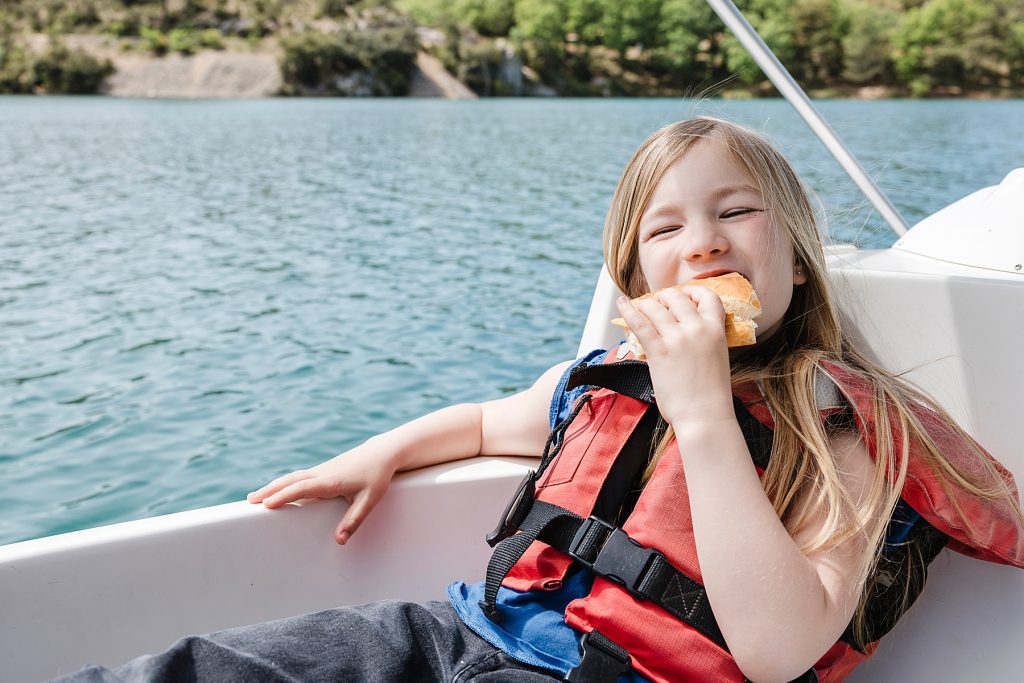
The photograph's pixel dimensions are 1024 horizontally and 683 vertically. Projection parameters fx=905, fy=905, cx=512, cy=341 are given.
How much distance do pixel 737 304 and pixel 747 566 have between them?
259 millimetres

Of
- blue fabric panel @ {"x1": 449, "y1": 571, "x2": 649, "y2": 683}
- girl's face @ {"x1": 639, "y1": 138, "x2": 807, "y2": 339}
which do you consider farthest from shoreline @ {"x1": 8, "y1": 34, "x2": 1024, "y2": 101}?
blue fabric panel @ {"x1": 449, "y1": 571, "x2": 649, "y2": 683}

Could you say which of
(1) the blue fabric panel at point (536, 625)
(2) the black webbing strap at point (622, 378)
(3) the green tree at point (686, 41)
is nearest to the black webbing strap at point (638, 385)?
(2) the black webbing strap at point (622, 378)

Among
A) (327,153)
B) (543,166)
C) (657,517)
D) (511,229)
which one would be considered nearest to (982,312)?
(657,517)

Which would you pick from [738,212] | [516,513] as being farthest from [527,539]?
[738,212]

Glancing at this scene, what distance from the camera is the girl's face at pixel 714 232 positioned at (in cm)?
100

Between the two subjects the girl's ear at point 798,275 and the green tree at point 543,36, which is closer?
the girl's ear at point 798,275

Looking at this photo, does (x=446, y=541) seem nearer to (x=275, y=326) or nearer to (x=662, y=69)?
(x=275, y=326)

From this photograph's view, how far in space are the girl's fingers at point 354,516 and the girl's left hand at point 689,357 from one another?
1.56 ft

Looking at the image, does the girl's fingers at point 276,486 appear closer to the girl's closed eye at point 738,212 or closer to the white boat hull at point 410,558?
the white boat hull at point 410,558

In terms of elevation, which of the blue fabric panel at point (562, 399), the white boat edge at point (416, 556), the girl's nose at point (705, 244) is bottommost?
the white boat edge at point (416, 556)

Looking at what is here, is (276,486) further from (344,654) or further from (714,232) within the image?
(714,232)

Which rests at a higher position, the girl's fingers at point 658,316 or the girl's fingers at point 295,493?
the girl's fingers at point 658,316

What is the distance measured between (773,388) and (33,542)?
0.87 m

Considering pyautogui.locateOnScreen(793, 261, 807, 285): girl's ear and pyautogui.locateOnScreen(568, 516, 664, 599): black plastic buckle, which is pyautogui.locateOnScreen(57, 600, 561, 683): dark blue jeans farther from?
pyautogui.locateOnScreen(793, 261, 807, 285): girl's ear
